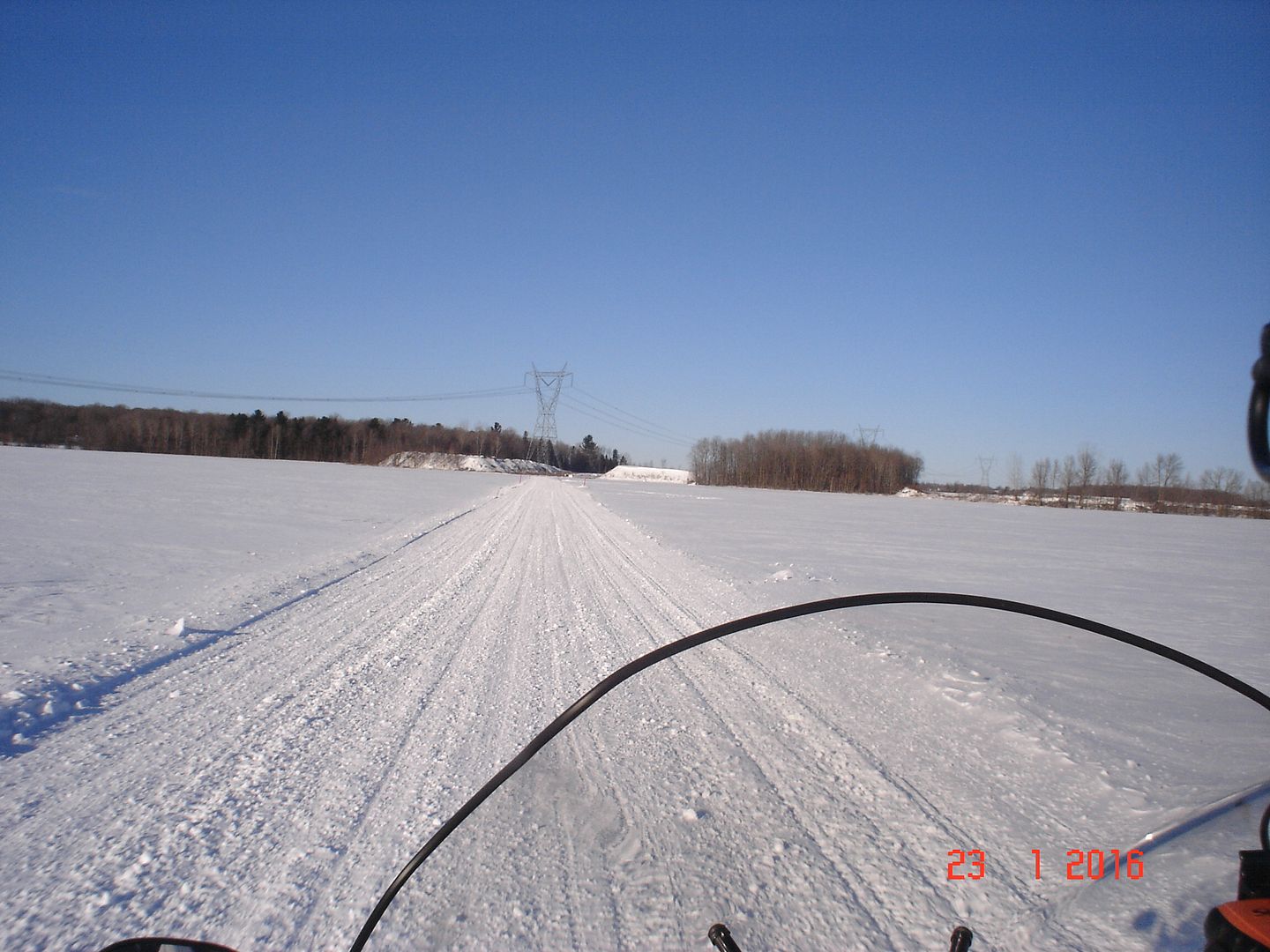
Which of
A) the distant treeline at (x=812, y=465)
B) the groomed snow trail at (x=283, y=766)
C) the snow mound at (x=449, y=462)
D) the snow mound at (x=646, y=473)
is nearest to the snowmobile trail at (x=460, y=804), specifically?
the groomed snow trail at (x=283, y=766)

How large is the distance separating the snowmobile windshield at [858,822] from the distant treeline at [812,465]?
74.0 metres

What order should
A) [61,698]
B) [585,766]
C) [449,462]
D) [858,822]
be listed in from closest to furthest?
[858,822], [585,766], [61,698], [449,462]

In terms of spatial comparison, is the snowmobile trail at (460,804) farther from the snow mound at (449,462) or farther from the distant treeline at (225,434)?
the snow mound at (449,462)

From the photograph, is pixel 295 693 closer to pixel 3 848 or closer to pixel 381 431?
pixel 3 848

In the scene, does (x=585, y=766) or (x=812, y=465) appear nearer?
(x=585, y=766)

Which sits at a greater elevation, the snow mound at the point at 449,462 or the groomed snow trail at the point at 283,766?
the snow mound at the point at 449,462

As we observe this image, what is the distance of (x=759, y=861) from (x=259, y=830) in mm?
1767

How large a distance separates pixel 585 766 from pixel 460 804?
521 millimetres

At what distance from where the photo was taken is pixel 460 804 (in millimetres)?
2553

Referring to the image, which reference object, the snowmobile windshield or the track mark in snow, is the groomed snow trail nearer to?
the track mark in snow

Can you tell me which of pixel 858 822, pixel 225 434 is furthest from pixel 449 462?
pixel 858 822

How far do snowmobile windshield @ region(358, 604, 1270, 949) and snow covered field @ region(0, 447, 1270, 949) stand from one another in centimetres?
1

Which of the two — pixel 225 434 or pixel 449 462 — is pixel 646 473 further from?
pixel 225 434

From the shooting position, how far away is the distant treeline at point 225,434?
75.2 meters
